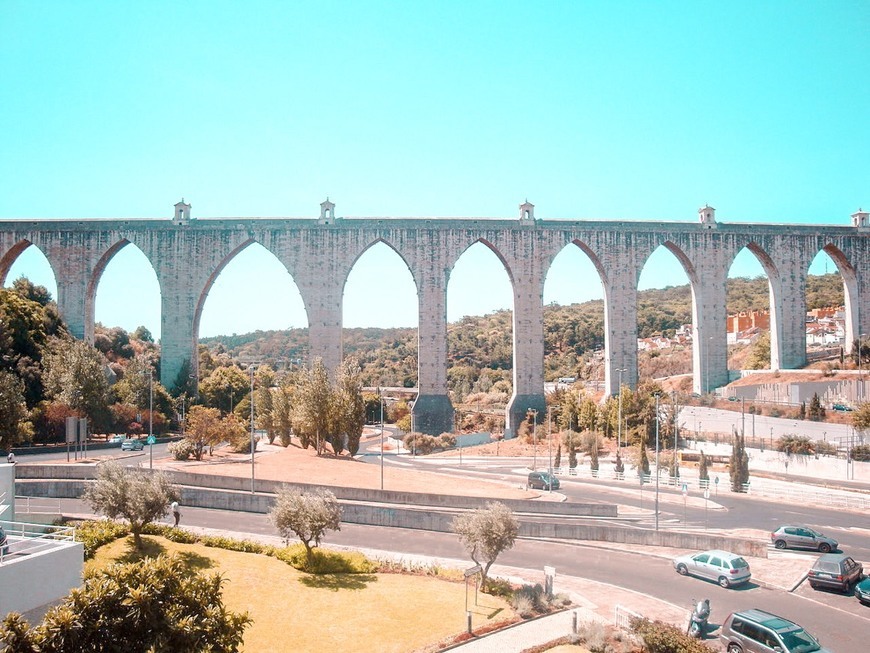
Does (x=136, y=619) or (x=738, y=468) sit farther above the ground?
(x=136, y=619)

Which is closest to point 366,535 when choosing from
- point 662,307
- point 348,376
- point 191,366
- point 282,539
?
point 282,539

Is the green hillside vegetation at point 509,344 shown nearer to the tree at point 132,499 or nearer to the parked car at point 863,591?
the tree at point 132,499

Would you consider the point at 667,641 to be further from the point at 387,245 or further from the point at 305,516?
the point at 387,245

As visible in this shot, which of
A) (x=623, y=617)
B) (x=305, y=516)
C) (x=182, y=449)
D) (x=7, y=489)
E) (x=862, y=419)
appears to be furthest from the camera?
(x=862, y=419)

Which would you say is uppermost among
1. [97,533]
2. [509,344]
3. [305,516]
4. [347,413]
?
[509,344]

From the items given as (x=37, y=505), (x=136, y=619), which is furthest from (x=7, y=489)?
(x=136, y=619)
